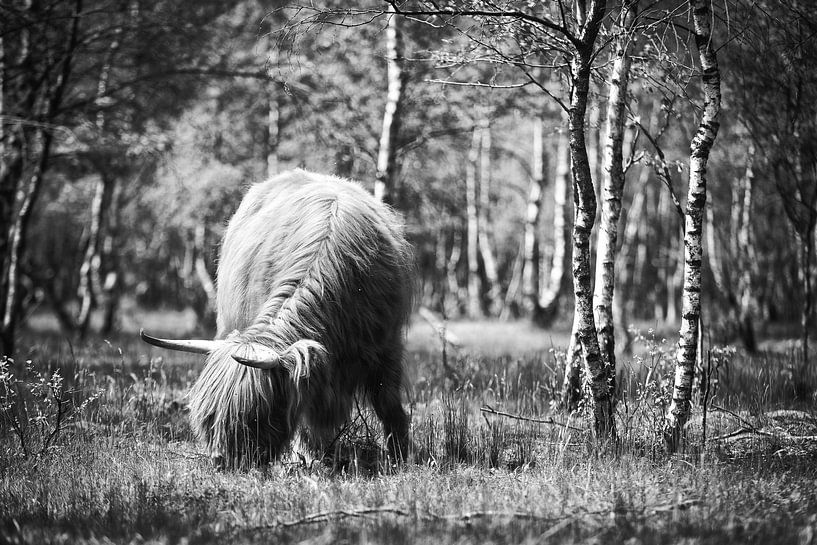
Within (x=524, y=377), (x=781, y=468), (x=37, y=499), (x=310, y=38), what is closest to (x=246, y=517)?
(x=37, y=499)

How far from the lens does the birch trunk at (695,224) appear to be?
14.0 ft

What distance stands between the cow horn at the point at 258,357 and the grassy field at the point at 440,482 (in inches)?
25.9

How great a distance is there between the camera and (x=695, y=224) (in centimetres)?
437

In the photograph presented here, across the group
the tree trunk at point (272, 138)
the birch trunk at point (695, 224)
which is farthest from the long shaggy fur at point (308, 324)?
the tree trunk at point (272, 138)

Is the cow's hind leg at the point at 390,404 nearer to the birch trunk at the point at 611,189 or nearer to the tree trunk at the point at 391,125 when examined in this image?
the birch trunk at the point at 611,189

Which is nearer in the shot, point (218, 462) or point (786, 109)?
point (218, 462)

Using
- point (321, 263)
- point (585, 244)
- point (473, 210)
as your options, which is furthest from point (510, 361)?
point (473, 210)

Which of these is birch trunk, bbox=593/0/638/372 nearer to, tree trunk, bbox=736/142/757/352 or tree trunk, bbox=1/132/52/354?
tree trunk, bbox=736/142/757/352

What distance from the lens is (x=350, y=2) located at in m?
9.79

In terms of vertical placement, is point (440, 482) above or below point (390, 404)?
below

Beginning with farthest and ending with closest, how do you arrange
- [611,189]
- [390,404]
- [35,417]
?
1. [611,189]
2. [35,417]
3. [390,404]

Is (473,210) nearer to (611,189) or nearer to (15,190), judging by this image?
(15,190)

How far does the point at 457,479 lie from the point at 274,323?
1.47m

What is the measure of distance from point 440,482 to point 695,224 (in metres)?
2.21
